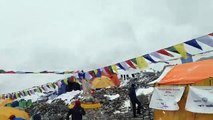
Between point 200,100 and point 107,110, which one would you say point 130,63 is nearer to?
point 107,110

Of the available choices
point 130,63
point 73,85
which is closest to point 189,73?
point 130,63

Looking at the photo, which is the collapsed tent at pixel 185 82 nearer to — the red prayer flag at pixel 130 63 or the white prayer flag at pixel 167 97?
the white prayer flag at pixel 167 97

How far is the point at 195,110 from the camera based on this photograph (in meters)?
11.9

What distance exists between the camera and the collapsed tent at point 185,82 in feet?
39.8

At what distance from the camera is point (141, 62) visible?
1878 cm

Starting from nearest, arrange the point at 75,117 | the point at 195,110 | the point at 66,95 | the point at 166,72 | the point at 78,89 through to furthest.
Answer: the point at 195,110, the point at 166,72, the point at 75,117, the point at 78,89, the point at 66,95

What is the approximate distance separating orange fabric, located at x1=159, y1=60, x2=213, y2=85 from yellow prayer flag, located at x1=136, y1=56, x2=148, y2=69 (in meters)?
4.13

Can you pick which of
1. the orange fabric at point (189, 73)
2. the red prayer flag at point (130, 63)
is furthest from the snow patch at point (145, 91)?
the orange fabric at point (189, 73)

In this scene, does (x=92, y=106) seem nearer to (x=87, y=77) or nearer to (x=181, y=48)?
(x=87, y=77)

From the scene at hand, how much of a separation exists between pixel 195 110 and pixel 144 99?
13.5 meters

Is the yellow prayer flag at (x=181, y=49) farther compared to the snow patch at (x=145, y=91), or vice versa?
the snow patch at (x=145, y=91)

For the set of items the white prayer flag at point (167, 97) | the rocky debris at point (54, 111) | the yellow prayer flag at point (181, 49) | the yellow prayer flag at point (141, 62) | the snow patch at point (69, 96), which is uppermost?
the yellow prayer flag at point (181, 49)

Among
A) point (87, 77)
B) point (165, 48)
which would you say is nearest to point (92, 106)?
point (87, 77)

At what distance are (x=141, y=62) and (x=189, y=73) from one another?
5886 millimetres
